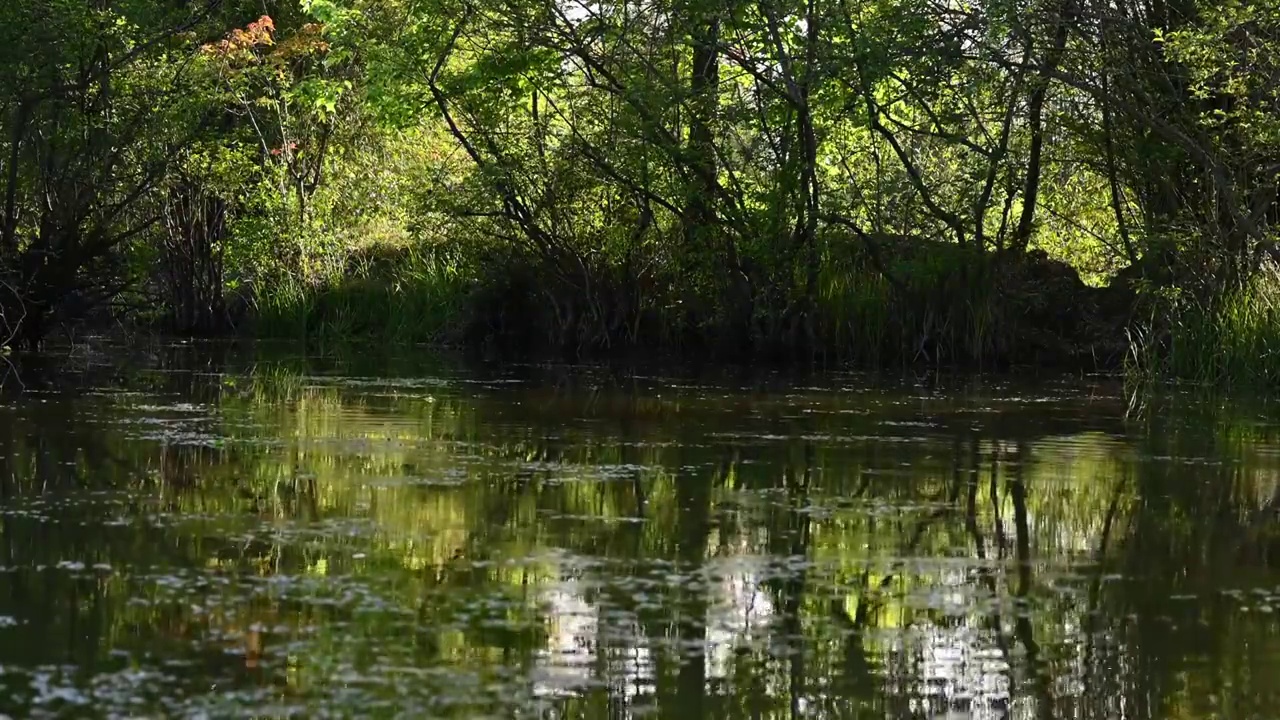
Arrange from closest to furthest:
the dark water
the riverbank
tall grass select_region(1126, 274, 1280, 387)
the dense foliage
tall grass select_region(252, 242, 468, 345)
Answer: the dark water
tall grass select_region(1126, 274, 1280, 387)
the riverbank
the dense foliage
tall grass select_region(252, 242, 468, 345)

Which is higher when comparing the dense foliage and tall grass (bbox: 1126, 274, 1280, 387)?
the dense foliage

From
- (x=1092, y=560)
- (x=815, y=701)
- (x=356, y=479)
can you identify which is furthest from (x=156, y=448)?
(x=815, y=701)

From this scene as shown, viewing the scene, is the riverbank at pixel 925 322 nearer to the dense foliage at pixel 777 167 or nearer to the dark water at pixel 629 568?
the dense foliage at pixel 777 167

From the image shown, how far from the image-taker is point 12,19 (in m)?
13.7

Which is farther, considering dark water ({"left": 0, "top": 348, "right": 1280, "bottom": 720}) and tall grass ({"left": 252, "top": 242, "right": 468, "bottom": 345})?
tall grass ({"left": 252, "top": 242, "right": 468, "bottom": 345})

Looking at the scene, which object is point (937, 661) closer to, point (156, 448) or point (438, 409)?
point (156, 448)

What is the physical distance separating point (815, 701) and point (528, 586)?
4.46ft

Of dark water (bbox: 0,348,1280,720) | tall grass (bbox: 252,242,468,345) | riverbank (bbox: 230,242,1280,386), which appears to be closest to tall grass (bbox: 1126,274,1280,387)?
riverbank (bbox: 230,242,1280,386)

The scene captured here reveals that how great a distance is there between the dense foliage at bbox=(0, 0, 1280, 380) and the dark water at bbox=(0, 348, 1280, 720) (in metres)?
5.00

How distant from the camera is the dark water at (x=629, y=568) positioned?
3.78 meters

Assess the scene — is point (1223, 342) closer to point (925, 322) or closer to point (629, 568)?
point (925, 322)

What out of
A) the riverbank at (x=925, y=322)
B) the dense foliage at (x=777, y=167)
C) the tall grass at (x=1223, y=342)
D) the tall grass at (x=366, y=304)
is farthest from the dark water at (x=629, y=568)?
the tall grass at (x=366, y=304)

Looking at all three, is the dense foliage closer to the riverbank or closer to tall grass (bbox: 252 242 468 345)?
Result: the riverbank

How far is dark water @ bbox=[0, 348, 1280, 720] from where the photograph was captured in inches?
149
